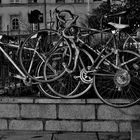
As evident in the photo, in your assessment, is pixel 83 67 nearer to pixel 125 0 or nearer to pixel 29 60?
pixel 29 60

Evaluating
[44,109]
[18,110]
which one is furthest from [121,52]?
[18,110]

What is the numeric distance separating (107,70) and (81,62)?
1.55ft

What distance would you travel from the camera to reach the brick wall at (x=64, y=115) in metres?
5.48

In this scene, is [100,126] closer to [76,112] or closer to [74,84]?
[76,112]

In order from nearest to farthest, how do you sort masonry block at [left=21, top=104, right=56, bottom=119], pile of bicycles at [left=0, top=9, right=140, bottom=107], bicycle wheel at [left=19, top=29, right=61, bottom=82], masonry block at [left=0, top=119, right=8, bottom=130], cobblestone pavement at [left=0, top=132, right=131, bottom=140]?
cobblestone pavement at [left=0, top=132, right=131, bottom=140], pile of bicycles at [left=0, top=9, right=140, bottom=107], masonry block at [left=21, top=104, right=56, bottom=119], masonry block at [left=0, top=119, right=8, bottom=130], bicycle wheel at [left=19, top=29, right=61, bottom=82]

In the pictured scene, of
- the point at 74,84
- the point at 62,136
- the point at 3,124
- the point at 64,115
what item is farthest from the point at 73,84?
the point at 3,124

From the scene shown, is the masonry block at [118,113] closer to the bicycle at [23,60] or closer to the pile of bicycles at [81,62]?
the pile of bicycles at [81,62]

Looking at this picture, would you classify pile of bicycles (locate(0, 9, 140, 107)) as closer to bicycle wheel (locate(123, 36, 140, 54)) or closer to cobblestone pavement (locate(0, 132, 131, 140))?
bicycle wheel (locate(123, 36, 140, 54))

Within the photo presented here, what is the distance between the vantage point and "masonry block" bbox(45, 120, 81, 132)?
555 centimetres

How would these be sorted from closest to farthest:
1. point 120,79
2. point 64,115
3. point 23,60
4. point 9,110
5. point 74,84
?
point 120,79
point 64,115
point 9,110
point 74,84
point 23,60

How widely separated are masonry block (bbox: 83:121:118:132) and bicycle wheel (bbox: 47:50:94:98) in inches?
20.6

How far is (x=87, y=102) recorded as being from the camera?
5.50 meters

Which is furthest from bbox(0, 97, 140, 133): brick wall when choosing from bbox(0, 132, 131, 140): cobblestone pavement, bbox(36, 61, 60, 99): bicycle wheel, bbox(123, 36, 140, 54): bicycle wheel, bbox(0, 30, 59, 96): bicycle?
bbox(123, 36, 140, 54): bicycle wheel

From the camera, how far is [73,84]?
5.92 metres
